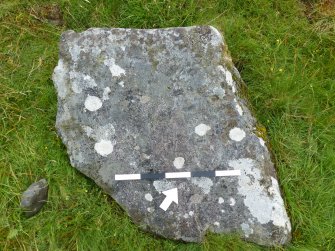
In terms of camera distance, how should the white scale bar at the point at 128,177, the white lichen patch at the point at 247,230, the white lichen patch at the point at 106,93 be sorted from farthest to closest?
the white lichen patch at the point at 106,93
the white scale bar at the point at 128,177
the white lichen patch at the point at 247,230

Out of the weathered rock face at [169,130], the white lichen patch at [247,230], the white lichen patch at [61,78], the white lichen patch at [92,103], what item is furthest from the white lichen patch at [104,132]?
the white lichen patch at [247,230]

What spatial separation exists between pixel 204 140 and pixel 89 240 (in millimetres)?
1329

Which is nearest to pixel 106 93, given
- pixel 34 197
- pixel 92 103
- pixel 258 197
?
pixel 92 103

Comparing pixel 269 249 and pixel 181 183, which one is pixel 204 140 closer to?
pixel 181 183

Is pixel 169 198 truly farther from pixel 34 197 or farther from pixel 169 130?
pixel 34 197

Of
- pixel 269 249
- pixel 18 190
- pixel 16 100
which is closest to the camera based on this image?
pixel 269 249

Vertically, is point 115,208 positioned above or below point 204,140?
below

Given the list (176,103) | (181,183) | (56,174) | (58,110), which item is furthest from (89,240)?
(176,103)

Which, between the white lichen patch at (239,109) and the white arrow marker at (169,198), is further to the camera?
the white lichen patch at (239,109)

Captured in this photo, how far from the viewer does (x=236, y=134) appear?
3754mm

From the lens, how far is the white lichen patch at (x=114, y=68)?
12.7ft

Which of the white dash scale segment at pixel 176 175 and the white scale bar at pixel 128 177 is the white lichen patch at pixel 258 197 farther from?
the white scale bar at pixel 128 177

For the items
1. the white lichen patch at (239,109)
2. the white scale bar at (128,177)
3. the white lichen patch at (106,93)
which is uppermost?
the white lichen patch at (239,109)

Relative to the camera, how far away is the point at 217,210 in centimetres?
366
